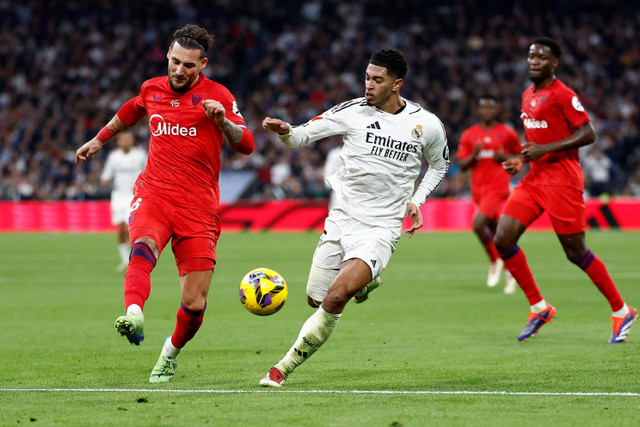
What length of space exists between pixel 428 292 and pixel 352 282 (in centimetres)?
727

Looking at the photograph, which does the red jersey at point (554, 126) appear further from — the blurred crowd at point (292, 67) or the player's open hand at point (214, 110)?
the blurred crowd at point (292, 67)

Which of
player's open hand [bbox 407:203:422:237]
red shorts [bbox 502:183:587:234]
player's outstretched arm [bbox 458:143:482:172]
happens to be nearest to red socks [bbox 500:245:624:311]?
red shorts [bbox 502:183:587:234]

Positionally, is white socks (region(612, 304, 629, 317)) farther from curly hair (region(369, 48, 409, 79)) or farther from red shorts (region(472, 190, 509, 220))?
red shorts (region(472, 190, 509, 220))

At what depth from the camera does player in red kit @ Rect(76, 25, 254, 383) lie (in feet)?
23.5

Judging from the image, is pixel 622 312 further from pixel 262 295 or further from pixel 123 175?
pixel 123 175

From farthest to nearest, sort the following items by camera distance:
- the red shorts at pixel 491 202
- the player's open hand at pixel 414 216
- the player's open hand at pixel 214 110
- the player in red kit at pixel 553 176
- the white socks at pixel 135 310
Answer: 1. the red shorts at pixel 491 202
2. the player in red kit at pixel 553 176
3. the player's open hand at pixel 414 216
4. the player's open hand at pixel 214 110
5. the white socks at pixel 135 310

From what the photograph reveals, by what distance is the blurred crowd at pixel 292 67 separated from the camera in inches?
A: 1277

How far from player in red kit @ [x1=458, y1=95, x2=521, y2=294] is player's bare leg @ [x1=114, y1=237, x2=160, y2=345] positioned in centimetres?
815

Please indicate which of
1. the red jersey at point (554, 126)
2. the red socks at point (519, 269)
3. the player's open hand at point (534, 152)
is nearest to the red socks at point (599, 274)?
the red socks at point (519, 269)

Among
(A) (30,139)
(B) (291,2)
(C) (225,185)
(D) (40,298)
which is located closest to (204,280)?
(D) (40,298)

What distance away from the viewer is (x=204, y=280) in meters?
7.15

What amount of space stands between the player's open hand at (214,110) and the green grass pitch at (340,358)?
6.15ft

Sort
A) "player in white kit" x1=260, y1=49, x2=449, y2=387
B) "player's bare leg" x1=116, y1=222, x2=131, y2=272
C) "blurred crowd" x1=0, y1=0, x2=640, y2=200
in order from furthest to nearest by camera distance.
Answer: "blurred crowd" x1=0, y1=0, x2=640, y2=200 → "player's bare leg" x1=116, y1=222, x2=131, y2=272 → "player in white kit" x1=260, y1=49, x2=449, y2=387

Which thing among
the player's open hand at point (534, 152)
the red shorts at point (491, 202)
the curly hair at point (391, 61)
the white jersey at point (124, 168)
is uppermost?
the curly hair at point (391, 61)
